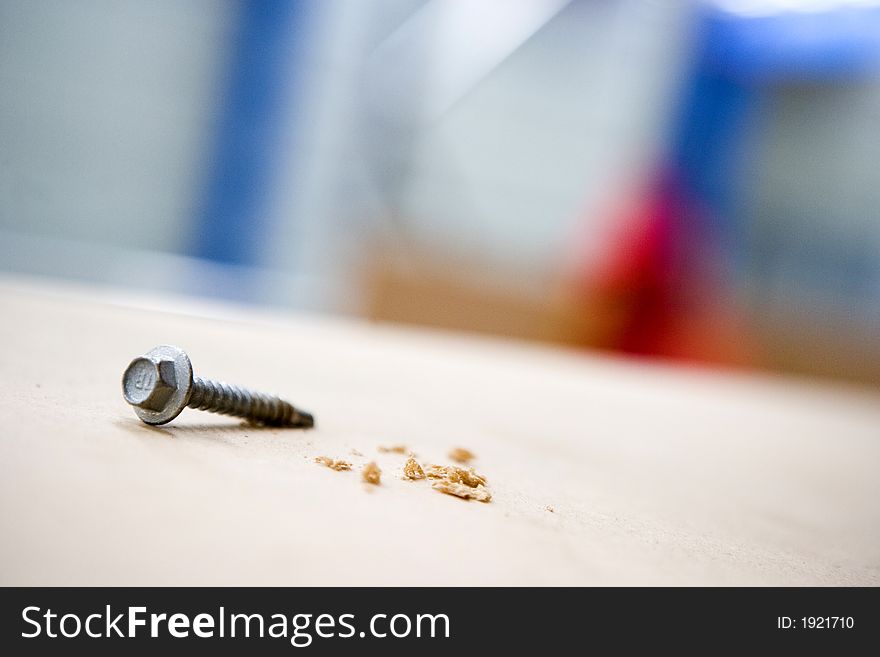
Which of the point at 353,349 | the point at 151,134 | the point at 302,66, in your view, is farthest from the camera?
the point at 302,66

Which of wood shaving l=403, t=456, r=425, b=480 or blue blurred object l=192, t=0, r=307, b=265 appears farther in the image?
blue blurred object l=192, t=0, r=307, b=265

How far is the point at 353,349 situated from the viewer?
2.81 metres

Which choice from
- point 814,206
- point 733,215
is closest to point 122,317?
point 733,215

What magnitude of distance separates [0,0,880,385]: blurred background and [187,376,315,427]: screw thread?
3633 millimetres

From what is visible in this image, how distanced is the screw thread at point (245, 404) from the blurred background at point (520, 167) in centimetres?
363

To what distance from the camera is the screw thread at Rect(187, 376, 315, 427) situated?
0.98 m

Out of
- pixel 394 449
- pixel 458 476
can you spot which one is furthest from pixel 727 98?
pixel 458 476

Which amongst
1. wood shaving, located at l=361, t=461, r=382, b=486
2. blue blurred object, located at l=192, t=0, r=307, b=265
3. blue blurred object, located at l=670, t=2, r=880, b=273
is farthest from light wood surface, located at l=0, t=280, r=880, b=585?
blue blurred object, located at l=670, t=2, r=880, b=273

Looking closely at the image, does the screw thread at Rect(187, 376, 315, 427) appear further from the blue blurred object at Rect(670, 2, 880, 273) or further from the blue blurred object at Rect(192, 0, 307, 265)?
the blue blurred object at Rect(670, 2, 880, 273)

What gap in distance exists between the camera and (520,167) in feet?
18.2

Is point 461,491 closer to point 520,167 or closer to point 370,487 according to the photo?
point 370,487
